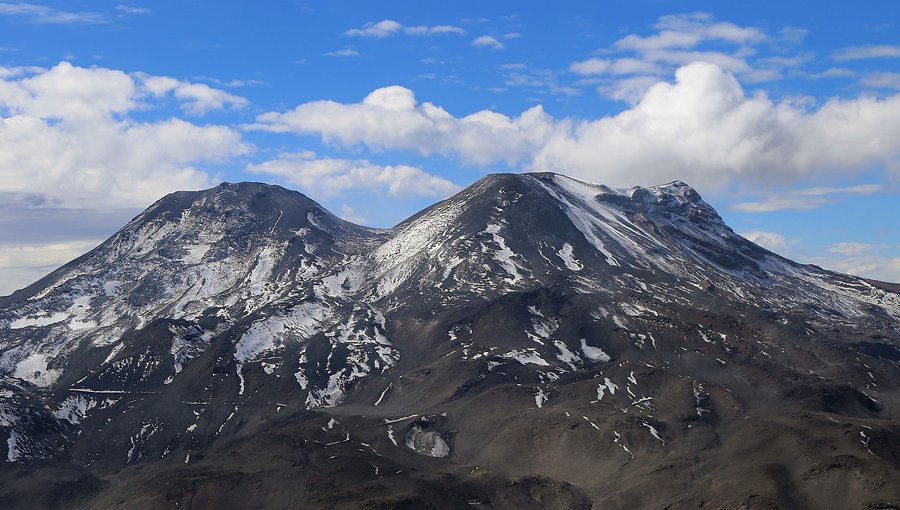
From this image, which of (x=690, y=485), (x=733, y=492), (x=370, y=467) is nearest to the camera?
(x=733, y=492)

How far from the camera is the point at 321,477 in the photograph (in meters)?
185

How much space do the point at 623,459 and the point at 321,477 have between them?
64.3 metres

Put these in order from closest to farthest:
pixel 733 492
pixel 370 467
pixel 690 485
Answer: pixel 733 492, pixel 690 485, pixel 370 467

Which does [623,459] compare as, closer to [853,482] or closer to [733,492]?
[733,492]

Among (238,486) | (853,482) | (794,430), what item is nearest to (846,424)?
(794,430)

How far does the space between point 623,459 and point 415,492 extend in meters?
49.2

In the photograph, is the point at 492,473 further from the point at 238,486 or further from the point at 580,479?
the point at 238,486

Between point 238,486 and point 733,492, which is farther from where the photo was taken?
point 238,486

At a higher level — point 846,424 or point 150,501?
point 846,424

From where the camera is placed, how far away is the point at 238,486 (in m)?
185

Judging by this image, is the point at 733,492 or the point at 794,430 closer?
the point at 733,492

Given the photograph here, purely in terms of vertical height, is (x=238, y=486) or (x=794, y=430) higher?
(x=794, y=430)

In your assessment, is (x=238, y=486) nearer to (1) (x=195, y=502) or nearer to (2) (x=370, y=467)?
(1) (x=195, y=502)

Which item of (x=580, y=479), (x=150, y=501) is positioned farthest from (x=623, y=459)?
(x=150, y=501)
